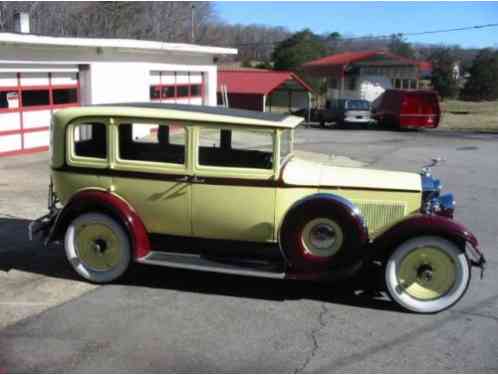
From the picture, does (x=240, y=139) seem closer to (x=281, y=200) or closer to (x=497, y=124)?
(x=281, y=200)

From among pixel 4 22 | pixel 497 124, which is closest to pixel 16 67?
pixel 4 22

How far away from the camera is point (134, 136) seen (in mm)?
6195

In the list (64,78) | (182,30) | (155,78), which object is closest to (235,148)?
(64,78)

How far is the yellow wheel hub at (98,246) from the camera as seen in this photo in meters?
6.06

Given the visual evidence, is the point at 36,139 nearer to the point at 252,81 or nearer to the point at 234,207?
the point at 234,207

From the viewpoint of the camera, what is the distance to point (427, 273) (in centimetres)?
Result: 545

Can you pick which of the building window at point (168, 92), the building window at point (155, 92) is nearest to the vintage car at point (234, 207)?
the building window at point (155, 92)

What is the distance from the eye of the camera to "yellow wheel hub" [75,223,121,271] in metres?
6.06

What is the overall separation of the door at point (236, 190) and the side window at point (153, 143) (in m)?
0.26

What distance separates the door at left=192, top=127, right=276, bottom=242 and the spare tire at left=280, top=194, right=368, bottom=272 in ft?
1.04

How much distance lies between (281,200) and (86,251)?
85.4 inches

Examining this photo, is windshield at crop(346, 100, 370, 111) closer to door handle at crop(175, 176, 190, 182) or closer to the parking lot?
the parking lot

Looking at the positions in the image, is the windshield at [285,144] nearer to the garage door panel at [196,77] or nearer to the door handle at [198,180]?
the door handle at [198,180]

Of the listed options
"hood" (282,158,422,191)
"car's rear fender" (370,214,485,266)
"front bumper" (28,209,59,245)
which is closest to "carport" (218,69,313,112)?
"front bumper" (28,209,59,245)
